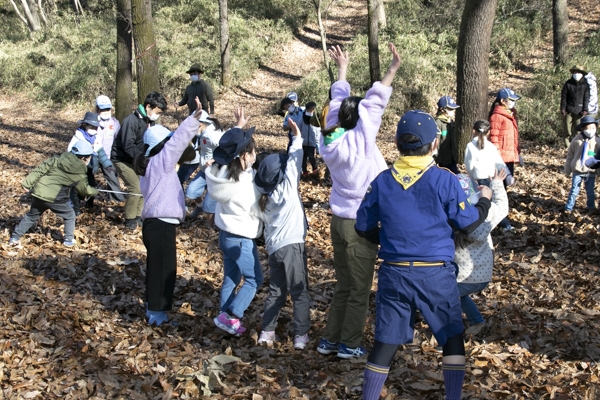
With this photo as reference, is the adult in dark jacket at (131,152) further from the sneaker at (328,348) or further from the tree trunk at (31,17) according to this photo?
the tree trunk at (31,17)

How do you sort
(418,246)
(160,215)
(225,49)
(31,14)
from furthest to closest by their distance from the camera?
(31,14)
(225,49)
(160,215)
(418,246)

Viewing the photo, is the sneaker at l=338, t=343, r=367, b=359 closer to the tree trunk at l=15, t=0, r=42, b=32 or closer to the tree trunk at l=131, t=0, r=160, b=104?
the tree trunk at l=131, t=0, r=160, b=104

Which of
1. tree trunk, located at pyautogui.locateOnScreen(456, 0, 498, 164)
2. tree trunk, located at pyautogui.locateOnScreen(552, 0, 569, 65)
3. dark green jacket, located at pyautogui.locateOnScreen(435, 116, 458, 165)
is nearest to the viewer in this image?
dark green jacket, located at pyautogui.locateOnScreen(435, 116, 458, 165)

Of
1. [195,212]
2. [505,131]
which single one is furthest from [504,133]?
[195,212]

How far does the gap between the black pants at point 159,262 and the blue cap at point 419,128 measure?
2914 mm

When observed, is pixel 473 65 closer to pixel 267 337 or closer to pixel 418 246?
pixel 267 337

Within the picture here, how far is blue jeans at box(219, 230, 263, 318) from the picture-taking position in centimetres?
558

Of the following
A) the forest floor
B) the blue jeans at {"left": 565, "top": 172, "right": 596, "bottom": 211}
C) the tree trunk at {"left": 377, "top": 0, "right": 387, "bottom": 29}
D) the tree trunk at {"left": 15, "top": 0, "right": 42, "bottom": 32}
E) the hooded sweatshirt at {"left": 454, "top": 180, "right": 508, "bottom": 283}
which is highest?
the tree trunk at {"left": 15, "top": 0, "right": 42, "bottom": 32}

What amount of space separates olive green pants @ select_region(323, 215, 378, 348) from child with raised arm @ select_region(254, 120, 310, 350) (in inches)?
12.8

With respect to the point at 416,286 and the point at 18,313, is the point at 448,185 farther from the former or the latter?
the point at 18,313

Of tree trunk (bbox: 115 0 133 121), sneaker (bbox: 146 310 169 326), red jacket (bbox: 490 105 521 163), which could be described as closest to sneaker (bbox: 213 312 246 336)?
sneaker (bbox: 146 310 169 326)

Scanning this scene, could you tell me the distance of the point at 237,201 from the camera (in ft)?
17.8

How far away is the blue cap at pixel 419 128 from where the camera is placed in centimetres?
379

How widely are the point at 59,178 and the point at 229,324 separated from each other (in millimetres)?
3859
